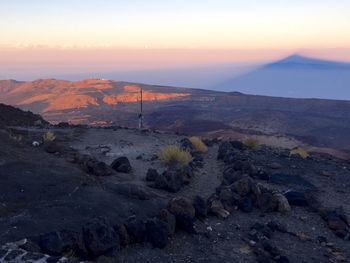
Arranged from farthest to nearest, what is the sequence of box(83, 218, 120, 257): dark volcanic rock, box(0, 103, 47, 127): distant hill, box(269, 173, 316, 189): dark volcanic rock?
box(0, 103, 47, 127): distant hill, box(269, 173, 316, 189): dark volcanic rock, box(83, 218, 120, 257): dark volcanic rock

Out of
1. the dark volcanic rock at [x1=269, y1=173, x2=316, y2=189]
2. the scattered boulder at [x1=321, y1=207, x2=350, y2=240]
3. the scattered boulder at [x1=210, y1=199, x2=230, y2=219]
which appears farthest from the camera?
the dark volcanic rock at [x1=269, y1=173, x2=316, y2=189]

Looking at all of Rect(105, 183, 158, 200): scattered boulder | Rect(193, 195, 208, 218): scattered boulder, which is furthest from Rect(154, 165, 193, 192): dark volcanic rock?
Rect(193, 195, 208, 218): scattered boulder

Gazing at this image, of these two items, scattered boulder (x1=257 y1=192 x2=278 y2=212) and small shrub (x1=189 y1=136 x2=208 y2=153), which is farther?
small shrub (x1=189 y1=136 x2=208 y2=153)

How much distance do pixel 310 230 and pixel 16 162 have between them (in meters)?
6.98

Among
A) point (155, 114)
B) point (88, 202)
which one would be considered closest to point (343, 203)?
point (88, 202)

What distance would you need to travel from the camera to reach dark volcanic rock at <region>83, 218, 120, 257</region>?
7488mm

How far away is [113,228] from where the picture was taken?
817 cm

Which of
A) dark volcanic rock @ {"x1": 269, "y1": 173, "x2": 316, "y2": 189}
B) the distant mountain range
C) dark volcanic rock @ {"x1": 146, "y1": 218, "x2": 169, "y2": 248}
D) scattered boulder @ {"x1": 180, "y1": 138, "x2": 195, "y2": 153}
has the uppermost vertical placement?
scattered boulder @ {"x1": 180, "y1": 138, "x2": 195, "y2": 153}

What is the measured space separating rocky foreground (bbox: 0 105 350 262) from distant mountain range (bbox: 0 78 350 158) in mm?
20771

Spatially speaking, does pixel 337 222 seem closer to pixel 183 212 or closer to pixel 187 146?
pixel 183 212

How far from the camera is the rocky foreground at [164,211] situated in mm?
7762

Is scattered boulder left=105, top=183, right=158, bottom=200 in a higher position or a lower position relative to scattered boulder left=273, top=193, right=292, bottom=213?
higher

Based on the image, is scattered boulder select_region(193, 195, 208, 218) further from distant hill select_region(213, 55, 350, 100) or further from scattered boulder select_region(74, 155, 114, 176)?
distant hill select_region(213, 55, 350, 100)

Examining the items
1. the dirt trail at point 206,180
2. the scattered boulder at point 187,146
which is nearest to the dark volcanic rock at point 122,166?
the dirt trail at point 206,180
